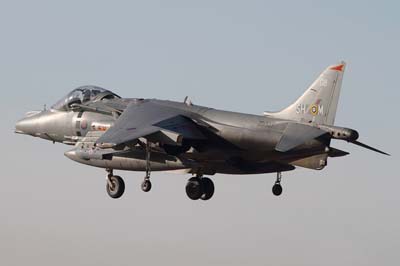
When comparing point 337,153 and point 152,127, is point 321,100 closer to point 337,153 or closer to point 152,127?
point 337,153

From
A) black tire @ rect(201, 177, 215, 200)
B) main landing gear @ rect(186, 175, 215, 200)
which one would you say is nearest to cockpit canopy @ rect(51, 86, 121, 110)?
main landing gear @ rect(186, 175, 215, 200)

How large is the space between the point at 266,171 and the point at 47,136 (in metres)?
9.18

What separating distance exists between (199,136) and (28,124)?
30.2ft

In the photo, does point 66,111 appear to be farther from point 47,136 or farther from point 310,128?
point 310,128

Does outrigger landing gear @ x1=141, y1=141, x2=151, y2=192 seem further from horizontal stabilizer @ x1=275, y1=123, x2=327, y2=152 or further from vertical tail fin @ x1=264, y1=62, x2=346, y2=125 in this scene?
horizontal stabilizer @ x1=275, y1=123, x2=327, y2=152

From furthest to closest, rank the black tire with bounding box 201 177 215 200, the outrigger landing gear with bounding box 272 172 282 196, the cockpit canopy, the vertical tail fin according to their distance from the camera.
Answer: the cockpit canopy, the black tire with bounding box 201 177 215 200, the outrigger landing gear with bounding box 272 172 282 196, the vertical tail fin

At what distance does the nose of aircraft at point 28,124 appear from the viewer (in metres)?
46.5

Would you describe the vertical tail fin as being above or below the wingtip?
below

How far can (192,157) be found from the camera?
4138 cm

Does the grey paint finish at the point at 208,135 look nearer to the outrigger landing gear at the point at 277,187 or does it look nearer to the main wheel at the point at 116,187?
the outrigger landing gear at the point at 277,187

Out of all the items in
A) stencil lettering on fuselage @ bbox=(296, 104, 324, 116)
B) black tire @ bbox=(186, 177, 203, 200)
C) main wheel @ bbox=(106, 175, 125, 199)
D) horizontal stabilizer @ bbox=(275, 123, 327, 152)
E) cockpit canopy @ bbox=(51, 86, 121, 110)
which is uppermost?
stencil lettering on fuselage @ bbox=(296, 104, 324, 116)

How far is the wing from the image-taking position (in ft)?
128

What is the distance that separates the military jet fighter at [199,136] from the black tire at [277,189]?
0.04 metres

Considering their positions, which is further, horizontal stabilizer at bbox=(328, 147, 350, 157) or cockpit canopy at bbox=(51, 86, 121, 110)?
cockpit canopy at bbox=(51, 86, 121, 110)
